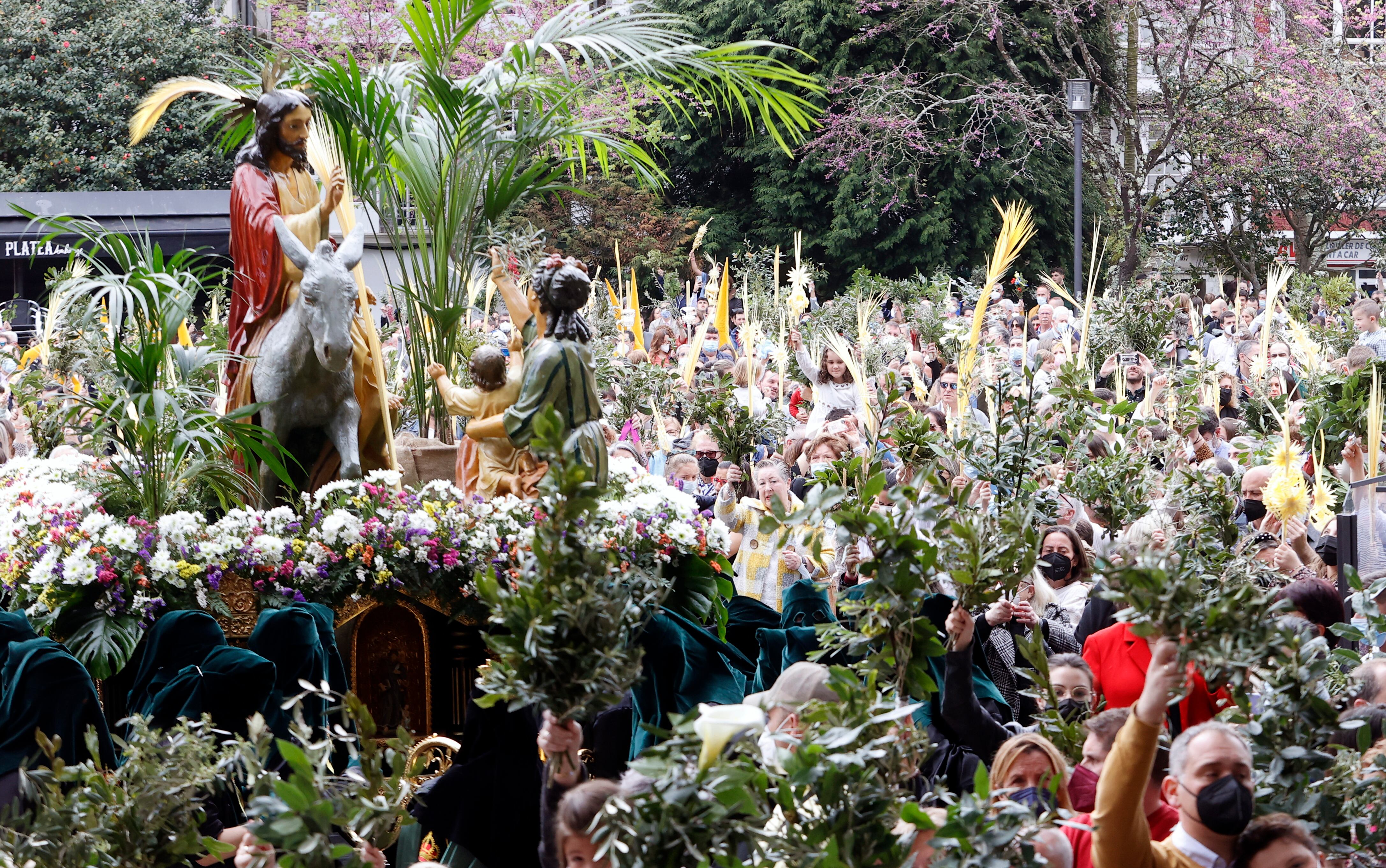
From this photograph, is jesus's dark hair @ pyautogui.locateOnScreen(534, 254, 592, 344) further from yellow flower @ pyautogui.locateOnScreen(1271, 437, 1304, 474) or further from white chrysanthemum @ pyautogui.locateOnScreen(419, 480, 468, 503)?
yellow flower @ pyautogui.locateOnScreen(1271, 437, 1304, 474)

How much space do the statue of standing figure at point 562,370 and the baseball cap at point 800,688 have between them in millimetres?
2695

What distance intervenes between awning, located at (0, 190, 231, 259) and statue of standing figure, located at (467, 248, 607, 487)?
671 inches

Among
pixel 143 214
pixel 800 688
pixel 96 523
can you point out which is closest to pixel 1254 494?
pixel 800 688

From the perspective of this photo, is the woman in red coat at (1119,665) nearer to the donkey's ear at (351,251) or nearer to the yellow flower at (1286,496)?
the yellow flower at (1286,496)

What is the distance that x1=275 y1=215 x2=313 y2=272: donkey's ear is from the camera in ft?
23.7

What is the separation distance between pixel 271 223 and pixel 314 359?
703 millimetres

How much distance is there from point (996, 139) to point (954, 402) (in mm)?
18167

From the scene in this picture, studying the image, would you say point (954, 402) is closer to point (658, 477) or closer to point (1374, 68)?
point (658, 477)

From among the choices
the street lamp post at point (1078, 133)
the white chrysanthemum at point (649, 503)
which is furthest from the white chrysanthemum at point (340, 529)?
the street lamp post at point (1078, 133)

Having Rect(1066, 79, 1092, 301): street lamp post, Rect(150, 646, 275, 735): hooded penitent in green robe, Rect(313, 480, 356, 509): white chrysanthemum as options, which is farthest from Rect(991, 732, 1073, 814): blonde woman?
Rect(1066, 79, 1092, 301): street lamp post

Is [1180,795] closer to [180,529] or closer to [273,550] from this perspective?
[273,550]

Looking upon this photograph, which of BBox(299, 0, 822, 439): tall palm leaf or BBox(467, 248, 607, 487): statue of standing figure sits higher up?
BBox(299, 0, 822, 439): tall palm leaf

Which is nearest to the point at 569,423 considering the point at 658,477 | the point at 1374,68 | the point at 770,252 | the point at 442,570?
the point at 442,570

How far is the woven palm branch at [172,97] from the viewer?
26.7 feet
